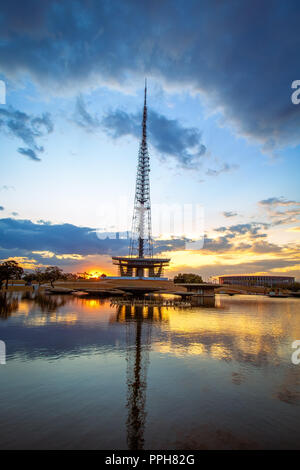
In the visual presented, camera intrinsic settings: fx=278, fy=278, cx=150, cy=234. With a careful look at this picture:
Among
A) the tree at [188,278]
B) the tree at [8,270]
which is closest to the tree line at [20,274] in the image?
the tree at [8,270]

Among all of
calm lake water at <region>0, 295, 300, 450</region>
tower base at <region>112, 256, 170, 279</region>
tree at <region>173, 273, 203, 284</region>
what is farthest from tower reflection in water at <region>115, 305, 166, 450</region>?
tree at <region>173, 273, 203, 284</region>

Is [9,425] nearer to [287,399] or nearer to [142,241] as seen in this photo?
A: [287,399]

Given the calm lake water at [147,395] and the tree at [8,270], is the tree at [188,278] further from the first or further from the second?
the calm lake water at [147,395]

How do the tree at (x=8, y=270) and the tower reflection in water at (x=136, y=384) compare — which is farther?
the tree at (x=8, y=270)

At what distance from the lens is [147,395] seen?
45.9 feet

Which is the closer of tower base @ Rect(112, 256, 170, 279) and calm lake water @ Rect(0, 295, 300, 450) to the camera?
calm lake water @ Rect(0, 295, 300, 450)

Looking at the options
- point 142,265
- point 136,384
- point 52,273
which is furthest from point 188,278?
point 136,384

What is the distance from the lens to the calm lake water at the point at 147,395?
33.4 ft

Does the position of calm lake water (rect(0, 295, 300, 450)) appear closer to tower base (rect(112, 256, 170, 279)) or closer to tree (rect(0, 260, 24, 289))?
tree (rect(0, 260, 24, 289))

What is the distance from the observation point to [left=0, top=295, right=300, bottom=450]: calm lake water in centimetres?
1018

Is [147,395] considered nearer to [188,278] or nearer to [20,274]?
[20,274]

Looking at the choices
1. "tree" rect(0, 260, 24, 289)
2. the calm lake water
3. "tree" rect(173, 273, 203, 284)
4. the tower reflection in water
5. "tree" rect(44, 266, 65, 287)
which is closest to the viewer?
the calm lake water
